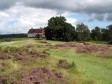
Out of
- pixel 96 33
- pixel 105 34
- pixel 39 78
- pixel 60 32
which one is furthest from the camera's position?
pixel 105 34

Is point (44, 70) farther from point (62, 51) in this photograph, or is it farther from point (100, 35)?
point (100, 35)

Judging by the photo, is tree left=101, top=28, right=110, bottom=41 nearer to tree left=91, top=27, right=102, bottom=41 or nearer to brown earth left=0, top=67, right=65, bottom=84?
tree left=91, top=27, right=102, bottom=41

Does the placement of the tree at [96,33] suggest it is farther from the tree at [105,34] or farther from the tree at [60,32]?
the tree at [60,32]

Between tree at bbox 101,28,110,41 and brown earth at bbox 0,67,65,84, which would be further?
tree at bbox 101,28,110,41

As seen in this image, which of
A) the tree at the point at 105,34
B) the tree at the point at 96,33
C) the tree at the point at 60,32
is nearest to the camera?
the tree at the point at 60,32

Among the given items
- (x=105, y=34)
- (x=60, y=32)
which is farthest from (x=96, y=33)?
(x=60, y=32)

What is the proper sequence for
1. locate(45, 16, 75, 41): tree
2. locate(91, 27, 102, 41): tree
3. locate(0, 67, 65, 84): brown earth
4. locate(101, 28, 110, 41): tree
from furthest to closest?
locate(101, 28, 110, 41): tree < locate(91, 27, 102, 41): tree < locate(45, 16, 75, 41): tree < locate(0, 67, 65, 84): brown earth

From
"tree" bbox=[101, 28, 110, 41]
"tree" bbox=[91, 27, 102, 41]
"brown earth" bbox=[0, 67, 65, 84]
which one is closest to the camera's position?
"brown earth" bbox=[0, 67, 65, 84]

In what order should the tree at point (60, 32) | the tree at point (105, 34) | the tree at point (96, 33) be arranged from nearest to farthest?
the tree at point (60, 32), the tree at point (96, 33), the tree at point (105, 34)

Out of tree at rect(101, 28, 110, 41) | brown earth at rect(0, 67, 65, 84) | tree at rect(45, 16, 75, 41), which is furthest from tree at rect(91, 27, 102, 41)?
brown earth at rect(0, 67, 65, 84)

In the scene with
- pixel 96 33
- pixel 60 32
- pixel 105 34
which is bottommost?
pixel 105 34

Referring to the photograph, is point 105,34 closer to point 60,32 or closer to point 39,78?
point 60,32

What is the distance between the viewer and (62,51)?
1784 inches

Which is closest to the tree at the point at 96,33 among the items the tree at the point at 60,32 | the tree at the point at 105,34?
the tree at the point at 105,34
